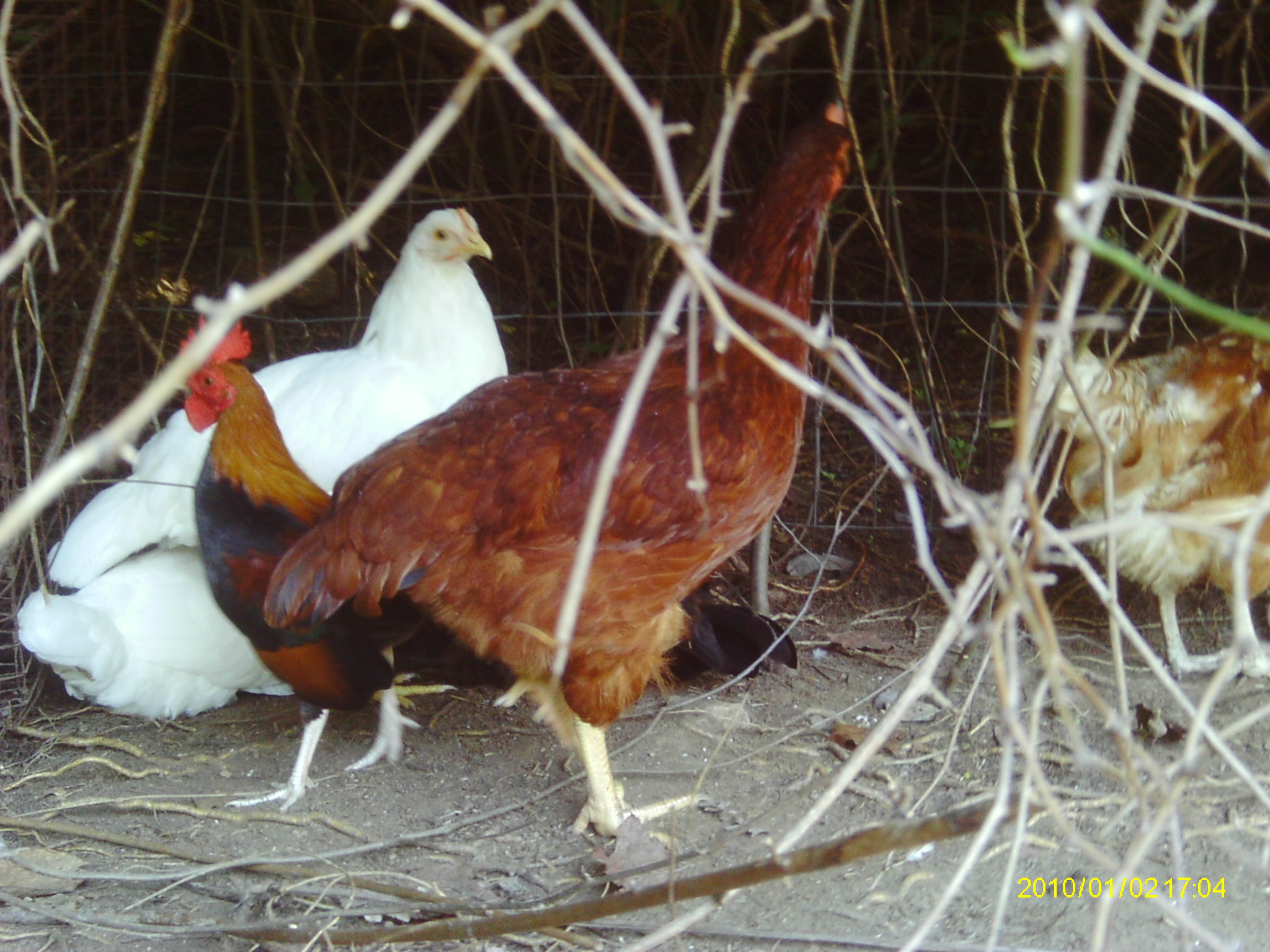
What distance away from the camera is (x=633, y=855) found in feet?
6.48

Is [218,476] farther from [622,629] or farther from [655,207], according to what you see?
[655,207]

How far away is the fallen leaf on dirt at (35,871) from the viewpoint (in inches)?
77.5

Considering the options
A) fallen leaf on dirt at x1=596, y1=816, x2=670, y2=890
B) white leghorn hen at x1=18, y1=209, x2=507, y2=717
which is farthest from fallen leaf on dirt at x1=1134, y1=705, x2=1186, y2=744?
white leghorn hen at x1=18, y1=209, x2=507, y2=717

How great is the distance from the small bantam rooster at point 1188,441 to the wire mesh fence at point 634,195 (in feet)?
0.81

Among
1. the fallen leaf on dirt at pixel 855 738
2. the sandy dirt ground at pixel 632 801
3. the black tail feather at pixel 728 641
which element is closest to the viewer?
the sandy dirt ground at pixel 632 801

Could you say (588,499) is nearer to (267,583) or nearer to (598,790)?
(598,790)

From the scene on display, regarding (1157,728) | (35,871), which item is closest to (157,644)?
(35,871)

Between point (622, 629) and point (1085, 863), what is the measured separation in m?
0.95

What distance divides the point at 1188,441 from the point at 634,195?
1688 millimetres

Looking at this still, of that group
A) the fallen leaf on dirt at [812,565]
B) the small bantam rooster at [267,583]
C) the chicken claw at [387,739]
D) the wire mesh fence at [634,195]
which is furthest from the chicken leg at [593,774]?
the fallen leaf on dirt at [812,565]

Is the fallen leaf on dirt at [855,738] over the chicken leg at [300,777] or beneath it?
beneath

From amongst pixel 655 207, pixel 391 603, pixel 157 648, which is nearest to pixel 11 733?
pixel 157 648

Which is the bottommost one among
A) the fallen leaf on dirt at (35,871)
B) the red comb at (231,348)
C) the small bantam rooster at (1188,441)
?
Result: the fallen leaf on dirt at (35,871)

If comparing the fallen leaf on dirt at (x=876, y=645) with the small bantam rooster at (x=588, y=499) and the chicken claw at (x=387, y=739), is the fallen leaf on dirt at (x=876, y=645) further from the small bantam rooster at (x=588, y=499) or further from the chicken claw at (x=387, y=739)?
the chicken claw at (x=387, y=739)
